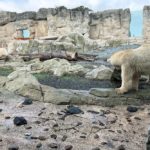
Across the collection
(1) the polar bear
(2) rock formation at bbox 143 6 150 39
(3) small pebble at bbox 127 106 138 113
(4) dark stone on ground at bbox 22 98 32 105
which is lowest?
(3) small pebble at bbox 127 106 138 113

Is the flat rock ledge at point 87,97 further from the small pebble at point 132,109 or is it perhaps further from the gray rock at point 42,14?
the gray rock at point 42,14

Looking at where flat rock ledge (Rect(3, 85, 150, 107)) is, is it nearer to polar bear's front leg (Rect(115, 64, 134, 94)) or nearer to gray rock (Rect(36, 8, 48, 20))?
polar bear's front leg (Rect(115, 64, 134, 94))

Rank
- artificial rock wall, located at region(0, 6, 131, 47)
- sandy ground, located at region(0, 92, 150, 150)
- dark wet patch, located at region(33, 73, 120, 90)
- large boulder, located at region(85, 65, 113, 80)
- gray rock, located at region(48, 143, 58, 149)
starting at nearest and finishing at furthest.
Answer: gray rock, located at region(48, 143, 58, 149) → sandy ground, located at region(0, 92, 150, 150) → dark wet patch, located at region(33, 73, 120, 90) → large boulder, located at region(85, 65, 113, 80) → artificial rock wall, located at region(0, 6, 131, 47)

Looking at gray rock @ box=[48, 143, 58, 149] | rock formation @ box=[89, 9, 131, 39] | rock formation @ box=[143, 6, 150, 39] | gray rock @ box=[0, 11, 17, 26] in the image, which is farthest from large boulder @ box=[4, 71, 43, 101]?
gray rock @ box=[0, 11, 17, 26]

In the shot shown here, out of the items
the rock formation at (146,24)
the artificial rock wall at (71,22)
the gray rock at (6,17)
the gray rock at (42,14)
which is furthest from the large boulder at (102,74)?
the gray rock at (6,17)

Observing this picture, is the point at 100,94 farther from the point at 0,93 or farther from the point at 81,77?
the point at 81,77

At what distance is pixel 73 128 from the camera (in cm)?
662

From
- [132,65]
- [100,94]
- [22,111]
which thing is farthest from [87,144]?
[132,65]

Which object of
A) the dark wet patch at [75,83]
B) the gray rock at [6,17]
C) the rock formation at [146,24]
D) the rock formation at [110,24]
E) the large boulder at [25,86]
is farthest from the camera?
the gray rock at [6,17]

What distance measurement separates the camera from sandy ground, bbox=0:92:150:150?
608 cm

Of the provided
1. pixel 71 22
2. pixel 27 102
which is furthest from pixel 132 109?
pixel 71 22

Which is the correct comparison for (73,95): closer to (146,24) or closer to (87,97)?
(87,97)

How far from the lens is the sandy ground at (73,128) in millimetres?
6082

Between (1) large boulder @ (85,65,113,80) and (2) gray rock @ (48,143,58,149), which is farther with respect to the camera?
(1) large boulder @ (85,65,113,80)
